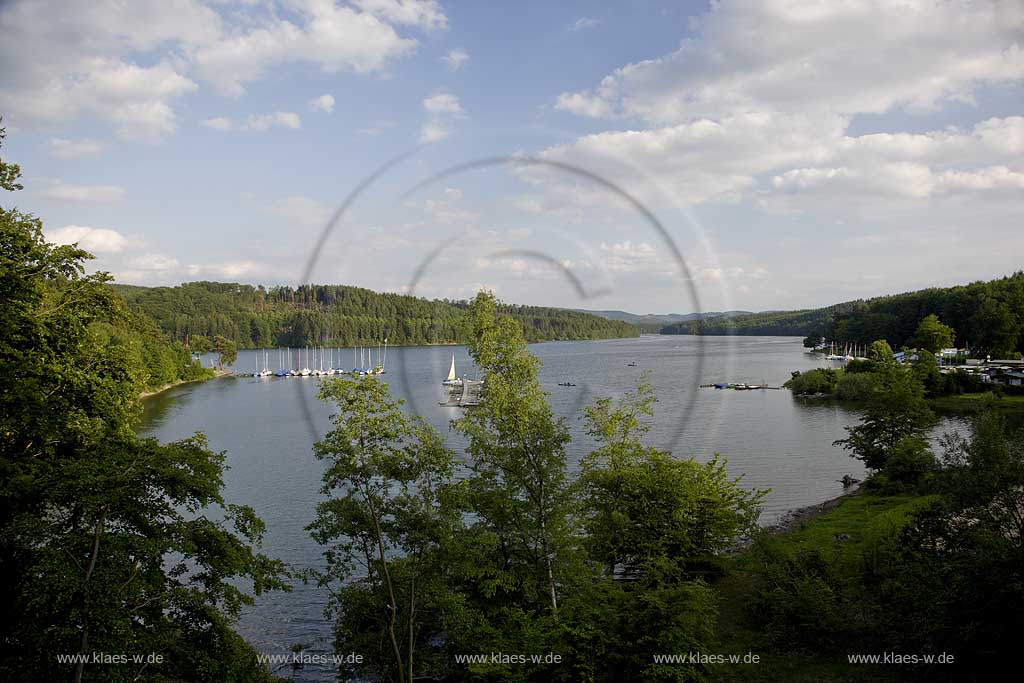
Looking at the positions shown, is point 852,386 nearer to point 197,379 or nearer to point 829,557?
point 829,557

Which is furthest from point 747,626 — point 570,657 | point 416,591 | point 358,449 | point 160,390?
point 160,390

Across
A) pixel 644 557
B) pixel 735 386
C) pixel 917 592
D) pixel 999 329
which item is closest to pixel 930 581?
pixel 917 592

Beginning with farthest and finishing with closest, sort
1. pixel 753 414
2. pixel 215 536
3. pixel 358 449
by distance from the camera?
pixel 753 414
pixel 358 449
pixel 215 536

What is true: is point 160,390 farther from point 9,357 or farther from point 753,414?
point 9,357

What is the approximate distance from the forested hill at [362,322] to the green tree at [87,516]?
9.15 m

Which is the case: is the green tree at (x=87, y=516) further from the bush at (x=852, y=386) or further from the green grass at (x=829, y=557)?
the bush at (x=852, y=386)

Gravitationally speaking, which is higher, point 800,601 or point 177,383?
point 800,601

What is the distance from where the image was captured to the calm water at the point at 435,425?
2531cm

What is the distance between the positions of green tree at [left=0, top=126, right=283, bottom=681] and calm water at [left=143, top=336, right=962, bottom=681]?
643 cm

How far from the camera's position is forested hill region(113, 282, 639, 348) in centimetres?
4209

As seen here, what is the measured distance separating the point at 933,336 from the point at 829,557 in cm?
10132

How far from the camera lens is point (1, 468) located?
13.5 m

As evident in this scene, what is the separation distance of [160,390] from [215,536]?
100 metres

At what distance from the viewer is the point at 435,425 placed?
169ft
